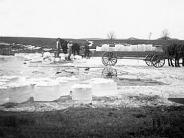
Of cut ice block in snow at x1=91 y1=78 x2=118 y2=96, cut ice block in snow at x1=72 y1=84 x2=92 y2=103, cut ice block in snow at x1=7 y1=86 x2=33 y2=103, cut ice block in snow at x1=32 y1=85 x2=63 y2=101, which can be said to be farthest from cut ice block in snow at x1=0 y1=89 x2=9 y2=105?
cut ice block in snow at x1=91 y1=78 x2=118 y2=96

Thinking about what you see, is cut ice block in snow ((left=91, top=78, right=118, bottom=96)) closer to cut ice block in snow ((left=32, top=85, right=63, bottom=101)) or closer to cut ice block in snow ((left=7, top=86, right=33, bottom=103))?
cut ice block in snow ((left=32, top=85, right=63, bottom=101))

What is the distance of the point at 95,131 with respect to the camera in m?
5.38

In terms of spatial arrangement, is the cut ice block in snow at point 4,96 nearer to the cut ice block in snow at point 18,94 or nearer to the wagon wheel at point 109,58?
the cut ice block in snow at point 18,94

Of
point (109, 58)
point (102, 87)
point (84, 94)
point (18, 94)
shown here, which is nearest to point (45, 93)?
point (18, 94)

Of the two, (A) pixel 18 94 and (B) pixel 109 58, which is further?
(B) pixel 109 58

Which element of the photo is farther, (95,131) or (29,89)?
(29,89)

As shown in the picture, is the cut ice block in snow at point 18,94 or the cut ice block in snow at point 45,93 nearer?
the cut ice block in snow at point 18,94

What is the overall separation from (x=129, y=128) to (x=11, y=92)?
13.2ft

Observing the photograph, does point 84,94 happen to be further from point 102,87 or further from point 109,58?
point 109,58

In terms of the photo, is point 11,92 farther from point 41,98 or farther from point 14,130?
point 14,130

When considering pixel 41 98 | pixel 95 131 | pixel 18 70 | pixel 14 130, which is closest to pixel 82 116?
pixel 95 131

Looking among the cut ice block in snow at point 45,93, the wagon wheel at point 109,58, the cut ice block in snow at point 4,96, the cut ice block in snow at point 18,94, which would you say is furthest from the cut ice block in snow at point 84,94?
the wagon wheel at point 109,58

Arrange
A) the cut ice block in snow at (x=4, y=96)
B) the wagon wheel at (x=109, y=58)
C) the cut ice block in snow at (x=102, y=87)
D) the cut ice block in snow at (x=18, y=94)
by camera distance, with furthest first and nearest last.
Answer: the wagon wheel at (x=109, y=58) < the cut ice block in snow at (x=102, y=87) < the cut ice block in snow at (x=18, y=94) < the cut ice block in snow at (x=4, y=96)

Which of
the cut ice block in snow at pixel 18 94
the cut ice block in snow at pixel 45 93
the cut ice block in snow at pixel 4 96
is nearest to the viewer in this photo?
the cut ice block in snow at pixel 4 96
